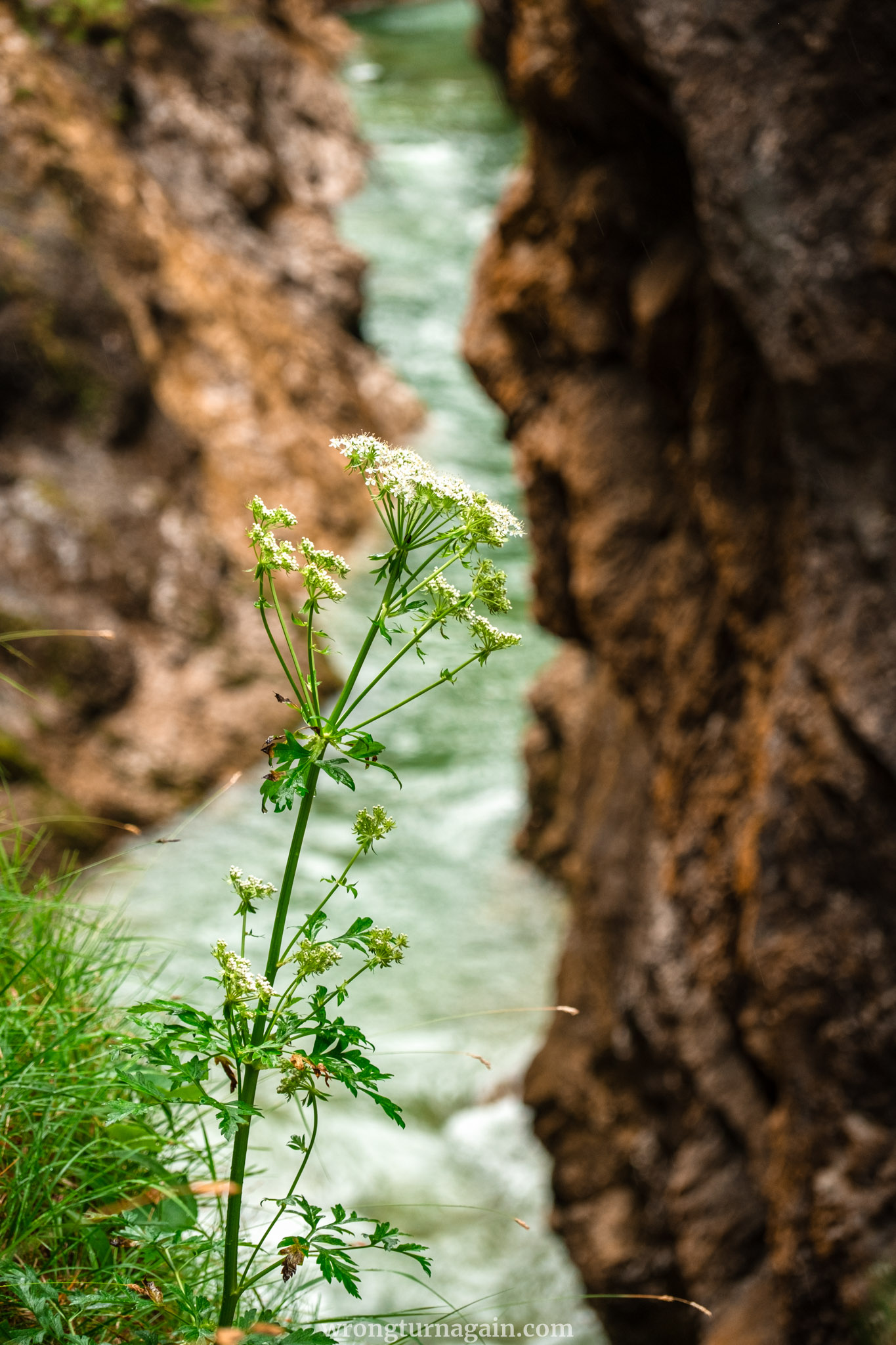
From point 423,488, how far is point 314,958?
648 millimetres

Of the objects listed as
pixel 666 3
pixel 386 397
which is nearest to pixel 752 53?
pixel 666 3

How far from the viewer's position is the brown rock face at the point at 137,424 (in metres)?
8.37

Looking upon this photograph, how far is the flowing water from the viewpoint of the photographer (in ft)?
17.9

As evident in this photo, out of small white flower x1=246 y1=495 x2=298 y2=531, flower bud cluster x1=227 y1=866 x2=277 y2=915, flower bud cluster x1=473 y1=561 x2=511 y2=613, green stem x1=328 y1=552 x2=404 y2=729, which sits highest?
small white flower x1=246 y1=495 x2=298 y2=531

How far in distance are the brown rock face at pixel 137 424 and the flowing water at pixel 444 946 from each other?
2.71 feet

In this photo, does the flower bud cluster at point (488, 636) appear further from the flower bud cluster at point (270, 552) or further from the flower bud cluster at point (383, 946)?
the flower bud cluster at point (383, 946)

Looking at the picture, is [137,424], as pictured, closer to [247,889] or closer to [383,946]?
[247,889]

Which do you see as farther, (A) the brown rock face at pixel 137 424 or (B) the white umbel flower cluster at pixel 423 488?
(A) the brown rock face at pixel 137 424

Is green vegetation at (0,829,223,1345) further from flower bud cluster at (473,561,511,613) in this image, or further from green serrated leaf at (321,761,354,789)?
flower bud cluster at (473,561,511,613)

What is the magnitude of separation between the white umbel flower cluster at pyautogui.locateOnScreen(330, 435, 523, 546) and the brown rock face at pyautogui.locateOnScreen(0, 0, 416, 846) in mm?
6035

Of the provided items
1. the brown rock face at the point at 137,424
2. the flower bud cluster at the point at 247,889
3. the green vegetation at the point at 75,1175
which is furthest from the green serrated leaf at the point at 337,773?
the brown rock face at the point at 137,424

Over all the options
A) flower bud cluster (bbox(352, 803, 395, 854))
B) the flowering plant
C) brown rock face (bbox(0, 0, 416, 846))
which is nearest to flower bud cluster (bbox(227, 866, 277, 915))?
the flowering plant

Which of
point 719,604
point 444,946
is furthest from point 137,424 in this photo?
point 719,604

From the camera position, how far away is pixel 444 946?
24.8 ft
